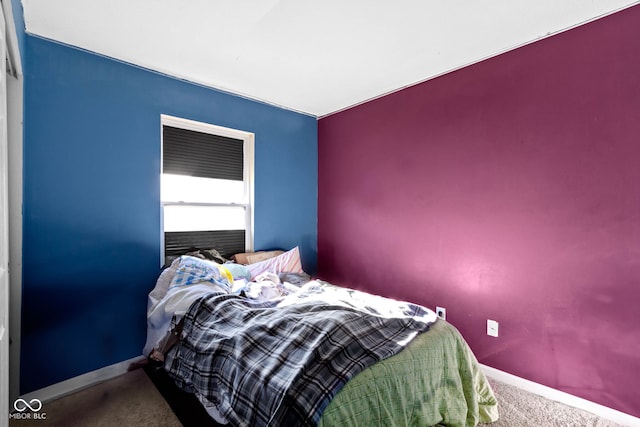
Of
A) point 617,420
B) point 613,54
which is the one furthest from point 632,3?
point 617,420

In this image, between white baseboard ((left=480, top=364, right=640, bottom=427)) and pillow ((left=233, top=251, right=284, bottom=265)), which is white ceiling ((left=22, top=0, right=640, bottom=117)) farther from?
white baseboard ((left=480, top=364, right=640, bottom=427))

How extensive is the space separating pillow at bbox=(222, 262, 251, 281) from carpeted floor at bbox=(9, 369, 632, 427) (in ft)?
3.16

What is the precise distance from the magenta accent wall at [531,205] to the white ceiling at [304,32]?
0.78ft

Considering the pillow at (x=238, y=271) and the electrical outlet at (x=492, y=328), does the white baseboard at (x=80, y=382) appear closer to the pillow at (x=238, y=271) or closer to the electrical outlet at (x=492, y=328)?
the pillow at (x=238, y=271)

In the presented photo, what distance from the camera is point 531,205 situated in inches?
83.5

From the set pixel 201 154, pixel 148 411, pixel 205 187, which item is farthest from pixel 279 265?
pixel 148 411

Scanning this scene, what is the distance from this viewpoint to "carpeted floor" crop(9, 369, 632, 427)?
1811mm

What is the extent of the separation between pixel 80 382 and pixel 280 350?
1853mm

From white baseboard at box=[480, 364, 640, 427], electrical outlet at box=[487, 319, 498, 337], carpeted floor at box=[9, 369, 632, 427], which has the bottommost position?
carpeted floor at box=[9, 369, 632, 427]

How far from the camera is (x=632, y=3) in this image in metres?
1.74

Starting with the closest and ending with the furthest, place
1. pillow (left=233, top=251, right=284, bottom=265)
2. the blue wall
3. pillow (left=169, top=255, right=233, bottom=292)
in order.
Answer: the blue wall < pillow (left=169, top=255, right=233, bottom=292) < pillow (left=233, top=251, right=284, bottom=265)

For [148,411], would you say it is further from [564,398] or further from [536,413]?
[564,398]

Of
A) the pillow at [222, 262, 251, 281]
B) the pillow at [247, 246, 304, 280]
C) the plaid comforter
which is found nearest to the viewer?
the plaid comforter

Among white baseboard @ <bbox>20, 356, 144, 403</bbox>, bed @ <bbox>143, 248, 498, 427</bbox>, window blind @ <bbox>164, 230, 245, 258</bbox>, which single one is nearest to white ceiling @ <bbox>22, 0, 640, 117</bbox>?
window blind @ <bbox>164, 230, 245, 258</bbox>
